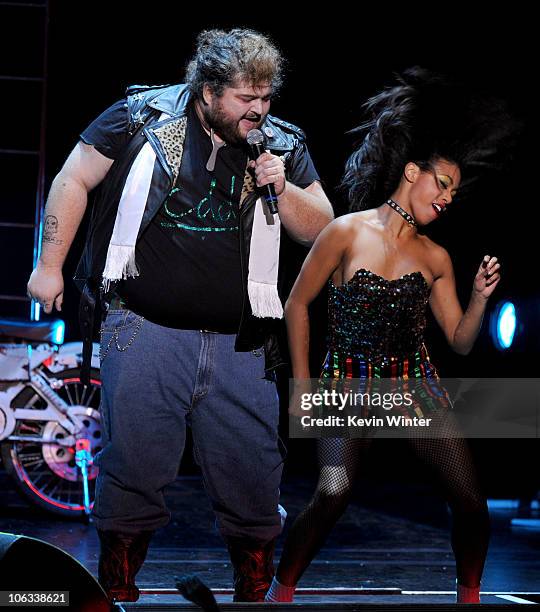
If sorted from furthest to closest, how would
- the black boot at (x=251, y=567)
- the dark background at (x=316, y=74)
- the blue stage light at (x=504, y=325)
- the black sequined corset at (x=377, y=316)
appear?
the blue stage light at (x=504, y=325)
the dark background at (x=316, y=74)
the black sequined corset at (x=377, y=316)
the black boot at (x=251, y=567)

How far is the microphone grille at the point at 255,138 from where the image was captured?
8.37 feet

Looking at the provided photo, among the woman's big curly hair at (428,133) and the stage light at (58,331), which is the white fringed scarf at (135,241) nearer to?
the woman's big curly hair at (428,133)

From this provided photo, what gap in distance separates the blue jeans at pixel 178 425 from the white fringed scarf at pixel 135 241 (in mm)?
133

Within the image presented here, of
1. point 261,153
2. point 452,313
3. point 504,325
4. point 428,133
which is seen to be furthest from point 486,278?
point 504,325

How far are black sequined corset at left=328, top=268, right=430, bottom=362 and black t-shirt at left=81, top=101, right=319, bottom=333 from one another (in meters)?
0.37

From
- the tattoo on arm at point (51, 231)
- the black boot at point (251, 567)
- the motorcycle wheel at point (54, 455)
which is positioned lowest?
the motorcycle wheel at point (54, 455)

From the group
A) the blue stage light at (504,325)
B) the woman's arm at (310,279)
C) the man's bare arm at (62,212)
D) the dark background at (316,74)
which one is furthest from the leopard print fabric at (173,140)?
the blue stage light at (504,325)

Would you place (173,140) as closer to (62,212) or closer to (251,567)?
(62,212)

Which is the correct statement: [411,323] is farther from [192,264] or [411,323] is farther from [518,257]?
[518,257]

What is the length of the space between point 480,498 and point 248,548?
24.7 inches

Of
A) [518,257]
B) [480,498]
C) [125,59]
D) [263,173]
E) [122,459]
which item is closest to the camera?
[263,173]

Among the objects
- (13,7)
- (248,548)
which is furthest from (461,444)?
(13,7)

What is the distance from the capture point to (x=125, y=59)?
6.10 meters

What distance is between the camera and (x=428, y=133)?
3064mm
